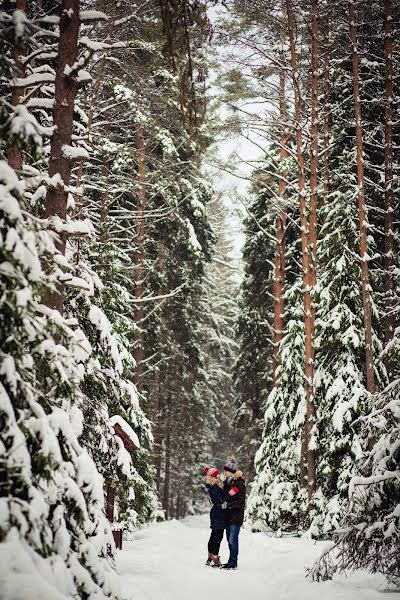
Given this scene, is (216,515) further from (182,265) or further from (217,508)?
(182,265)

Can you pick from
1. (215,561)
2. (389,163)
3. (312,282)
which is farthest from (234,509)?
(389,163)

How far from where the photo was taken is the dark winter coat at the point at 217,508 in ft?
29.8

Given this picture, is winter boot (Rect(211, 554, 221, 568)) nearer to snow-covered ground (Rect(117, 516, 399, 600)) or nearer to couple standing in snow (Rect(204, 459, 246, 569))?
Answer: couple standing in snow (Rect(204, 459, 246, 569))

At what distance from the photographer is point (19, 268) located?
373 centimetres

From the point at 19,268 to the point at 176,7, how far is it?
3.94m

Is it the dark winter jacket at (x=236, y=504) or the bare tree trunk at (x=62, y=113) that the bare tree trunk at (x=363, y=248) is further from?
the bare tree trunk at (x=62, y=113)

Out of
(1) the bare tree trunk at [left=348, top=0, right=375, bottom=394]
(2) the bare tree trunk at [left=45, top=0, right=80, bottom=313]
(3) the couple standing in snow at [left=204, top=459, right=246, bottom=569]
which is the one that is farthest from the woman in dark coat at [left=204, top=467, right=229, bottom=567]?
(2) the bare tree trunk at [left=45, top=0, right=80, bottom=313]

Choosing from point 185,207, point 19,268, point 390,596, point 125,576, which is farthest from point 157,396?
point 19,268

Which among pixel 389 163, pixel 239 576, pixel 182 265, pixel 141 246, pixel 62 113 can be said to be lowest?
pixel 239 576

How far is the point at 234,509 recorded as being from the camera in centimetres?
911

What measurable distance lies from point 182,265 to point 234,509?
41.8ft

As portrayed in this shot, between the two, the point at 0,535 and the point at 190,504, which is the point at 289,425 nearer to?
the point at 0,535

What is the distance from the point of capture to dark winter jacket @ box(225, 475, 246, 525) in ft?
29.6

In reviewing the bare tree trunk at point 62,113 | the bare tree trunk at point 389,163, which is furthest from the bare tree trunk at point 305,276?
the bare tree trunk at point 62,113
